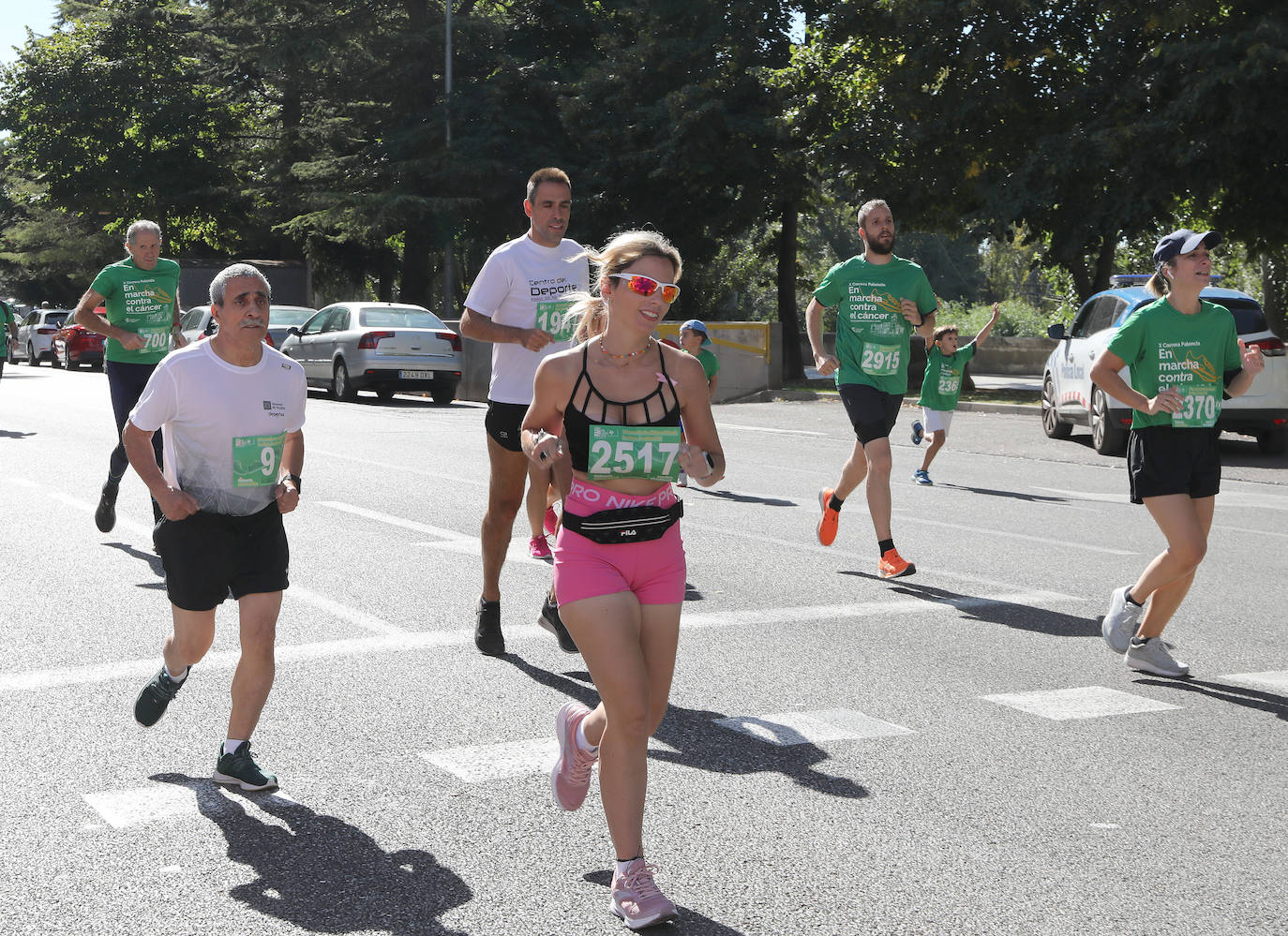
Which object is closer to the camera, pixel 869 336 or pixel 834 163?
pixel 869 336

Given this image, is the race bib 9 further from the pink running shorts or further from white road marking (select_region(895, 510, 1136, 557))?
the pink running shorts

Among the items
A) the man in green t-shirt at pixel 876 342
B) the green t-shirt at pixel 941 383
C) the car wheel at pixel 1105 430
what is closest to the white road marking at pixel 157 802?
the man in green t-shirt at pixel 876 342

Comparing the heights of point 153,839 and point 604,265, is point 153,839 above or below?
below

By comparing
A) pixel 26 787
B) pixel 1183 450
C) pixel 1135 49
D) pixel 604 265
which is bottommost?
pixel 26 787

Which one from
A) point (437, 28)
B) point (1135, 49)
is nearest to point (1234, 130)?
point (1135, 49)

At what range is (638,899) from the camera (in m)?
3.61

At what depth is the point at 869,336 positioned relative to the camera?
8.74 metres

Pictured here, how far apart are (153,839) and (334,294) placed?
186 feet

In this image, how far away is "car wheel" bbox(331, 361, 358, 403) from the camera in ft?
83.0

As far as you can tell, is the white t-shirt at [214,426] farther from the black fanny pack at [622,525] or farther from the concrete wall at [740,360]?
the concrete wall at [740,360]

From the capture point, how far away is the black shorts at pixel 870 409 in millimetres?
8688

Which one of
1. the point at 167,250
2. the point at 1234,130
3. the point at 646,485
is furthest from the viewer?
the point at 167,250

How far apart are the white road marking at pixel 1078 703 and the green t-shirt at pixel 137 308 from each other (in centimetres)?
574

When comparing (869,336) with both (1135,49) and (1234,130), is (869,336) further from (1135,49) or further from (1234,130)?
(1135,49)
